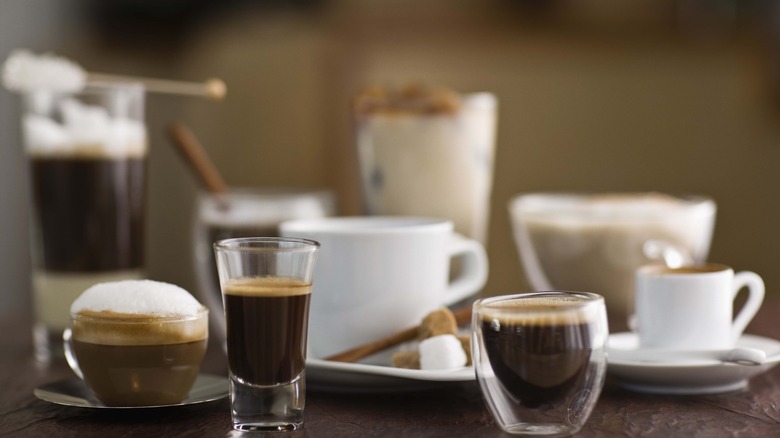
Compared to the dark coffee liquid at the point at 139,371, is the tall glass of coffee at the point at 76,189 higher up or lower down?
higher up

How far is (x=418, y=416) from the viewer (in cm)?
75

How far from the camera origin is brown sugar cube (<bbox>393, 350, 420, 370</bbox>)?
82cm

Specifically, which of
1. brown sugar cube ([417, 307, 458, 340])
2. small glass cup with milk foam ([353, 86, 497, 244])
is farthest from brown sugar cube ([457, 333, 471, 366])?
small glass cup with milk foam ([353, 86, 497, 244])

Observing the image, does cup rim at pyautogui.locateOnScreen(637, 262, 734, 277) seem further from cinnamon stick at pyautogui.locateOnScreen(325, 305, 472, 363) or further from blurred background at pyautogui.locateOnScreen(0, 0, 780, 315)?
blurred background at pyautogui.locateOnScreen(0, 0, 780, 315)

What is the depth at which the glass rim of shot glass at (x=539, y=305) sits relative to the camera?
0.67 meters

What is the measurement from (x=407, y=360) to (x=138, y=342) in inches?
8.8

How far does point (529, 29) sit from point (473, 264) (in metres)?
2.00

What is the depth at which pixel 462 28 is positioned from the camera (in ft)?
9.64

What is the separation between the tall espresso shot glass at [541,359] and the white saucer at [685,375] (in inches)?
4.5

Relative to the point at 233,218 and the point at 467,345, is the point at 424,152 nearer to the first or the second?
the point at 233,218

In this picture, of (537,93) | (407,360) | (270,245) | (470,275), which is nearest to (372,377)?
(407,360)

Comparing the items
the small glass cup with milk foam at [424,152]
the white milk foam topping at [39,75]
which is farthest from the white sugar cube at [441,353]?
the white milk foam topping at [39,75]

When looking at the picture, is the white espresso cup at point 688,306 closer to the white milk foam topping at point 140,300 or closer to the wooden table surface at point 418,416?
the wooden table surface at point 418,416

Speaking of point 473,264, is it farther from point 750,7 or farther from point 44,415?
point 750,7
